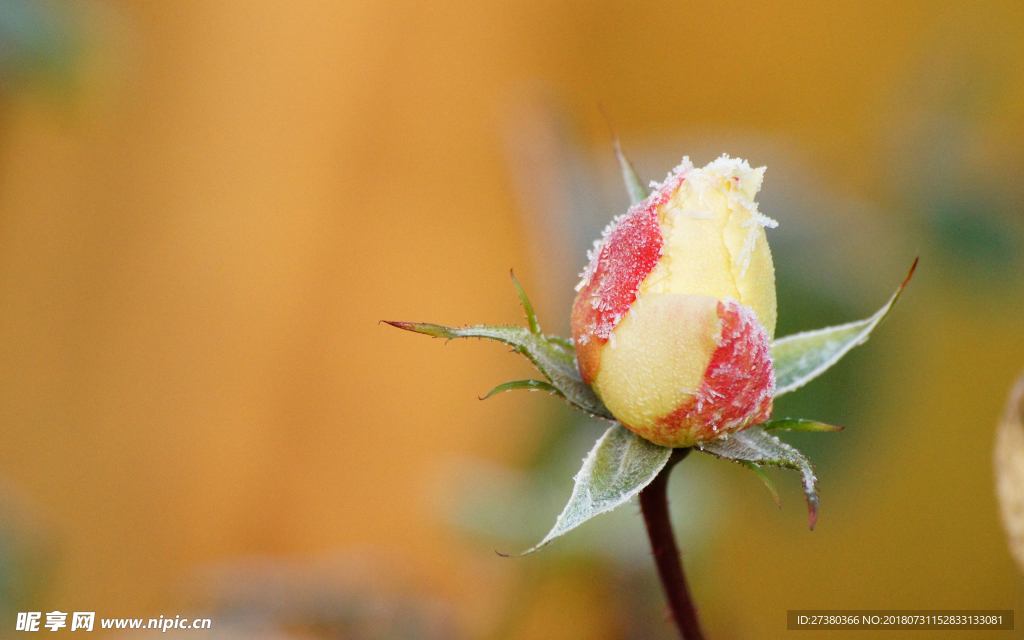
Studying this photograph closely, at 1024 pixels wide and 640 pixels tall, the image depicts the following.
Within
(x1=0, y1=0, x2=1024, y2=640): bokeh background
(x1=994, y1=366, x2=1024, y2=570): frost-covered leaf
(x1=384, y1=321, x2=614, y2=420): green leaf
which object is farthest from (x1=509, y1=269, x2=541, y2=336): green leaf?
(x1=0, y1=0, x2=1024, y2=640): bokeh background

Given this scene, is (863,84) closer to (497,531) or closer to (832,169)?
(832,169)

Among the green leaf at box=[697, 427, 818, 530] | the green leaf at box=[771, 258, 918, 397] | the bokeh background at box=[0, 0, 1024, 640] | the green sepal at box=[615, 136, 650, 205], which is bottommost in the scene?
the bokeh background at box=[0, 0, 1024, 640]

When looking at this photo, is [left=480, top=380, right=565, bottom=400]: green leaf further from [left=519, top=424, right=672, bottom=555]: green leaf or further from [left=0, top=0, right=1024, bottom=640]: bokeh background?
[left=0, top=0, right=1024, bottom=640]: bokeh background

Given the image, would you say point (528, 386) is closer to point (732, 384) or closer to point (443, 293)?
point (732, 384)

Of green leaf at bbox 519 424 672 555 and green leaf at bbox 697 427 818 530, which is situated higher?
green leaf at bbox 697 427 818 530

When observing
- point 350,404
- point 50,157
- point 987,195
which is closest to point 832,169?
point 987,195

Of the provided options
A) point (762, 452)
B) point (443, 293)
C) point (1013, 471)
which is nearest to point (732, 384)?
point (762, 452)

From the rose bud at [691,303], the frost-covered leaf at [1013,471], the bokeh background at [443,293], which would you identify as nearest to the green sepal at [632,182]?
the rose bud at [691,303]
